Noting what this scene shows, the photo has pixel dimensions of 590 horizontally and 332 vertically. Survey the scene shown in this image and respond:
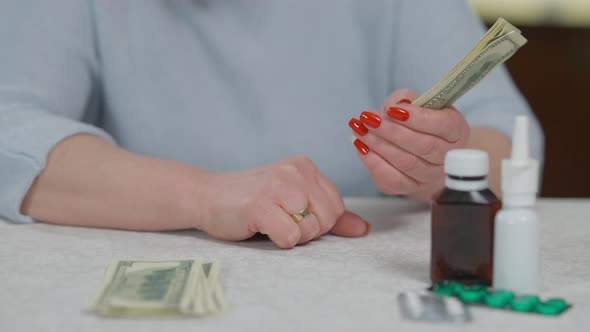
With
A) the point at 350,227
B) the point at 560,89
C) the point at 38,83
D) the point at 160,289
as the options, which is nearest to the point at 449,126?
the point at 350,227

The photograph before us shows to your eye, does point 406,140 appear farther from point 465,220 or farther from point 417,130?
point 465,220

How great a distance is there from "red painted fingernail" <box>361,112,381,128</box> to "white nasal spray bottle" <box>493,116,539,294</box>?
0.75 ft

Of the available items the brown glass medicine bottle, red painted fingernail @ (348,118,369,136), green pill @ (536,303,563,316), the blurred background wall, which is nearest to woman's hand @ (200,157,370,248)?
red painted fingernail @ (348,118,369,136)

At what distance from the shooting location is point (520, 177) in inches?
32.4

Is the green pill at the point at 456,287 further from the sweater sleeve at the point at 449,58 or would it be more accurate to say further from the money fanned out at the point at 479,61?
the sweater sleeve at the point at 449,58

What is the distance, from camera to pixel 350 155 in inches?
58.0

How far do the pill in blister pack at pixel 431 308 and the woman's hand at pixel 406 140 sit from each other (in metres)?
0.25

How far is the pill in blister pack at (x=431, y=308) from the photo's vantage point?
0.79 meters

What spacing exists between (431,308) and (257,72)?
73 cm

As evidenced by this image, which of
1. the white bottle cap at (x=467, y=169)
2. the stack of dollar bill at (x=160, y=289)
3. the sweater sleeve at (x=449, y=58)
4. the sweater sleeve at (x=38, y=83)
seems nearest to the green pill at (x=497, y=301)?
the white bottle cap at (x=467, y=169)

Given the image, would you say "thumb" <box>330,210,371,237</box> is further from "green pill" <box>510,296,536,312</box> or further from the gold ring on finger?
"green pill" <box>510,296,536,312</box>

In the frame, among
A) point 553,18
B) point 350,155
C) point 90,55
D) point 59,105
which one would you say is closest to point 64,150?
point 59,105

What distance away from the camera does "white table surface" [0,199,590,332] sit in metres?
0.79

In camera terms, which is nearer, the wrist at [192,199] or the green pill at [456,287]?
the green pill at [456,287]
